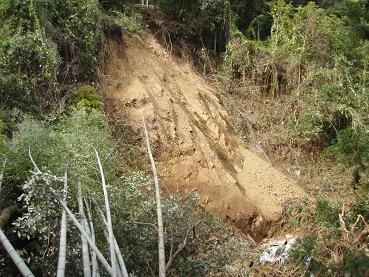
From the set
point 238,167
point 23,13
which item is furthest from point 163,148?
point 23,13

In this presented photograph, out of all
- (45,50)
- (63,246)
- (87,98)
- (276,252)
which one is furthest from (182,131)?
(63,246)

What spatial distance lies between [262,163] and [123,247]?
6.01 m

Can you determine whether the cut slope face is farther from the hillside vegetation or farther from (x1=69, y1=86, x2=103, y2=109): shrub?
(x1=69, y1=86, x2=103, y2=109): shrub

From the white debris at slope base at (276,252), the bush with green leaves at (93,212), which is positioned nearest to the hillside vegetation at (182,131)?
the bush with green leaves at (93,212)

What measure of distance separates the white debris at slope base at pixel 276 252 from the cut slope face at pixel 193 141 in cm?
81

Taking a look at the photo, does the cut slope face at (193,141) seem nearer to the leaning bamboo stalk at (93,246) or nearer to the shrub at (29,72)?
the shrub at (29,72)

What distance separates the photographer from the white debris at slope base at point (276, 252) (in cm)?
845

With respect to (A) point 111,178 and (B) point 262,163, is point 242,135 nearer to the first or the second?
(B) point 262,163

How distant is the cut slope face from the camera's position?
10453 millimetres

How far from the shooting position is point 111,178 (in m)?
6.96

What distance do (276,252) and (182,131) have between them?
11.0 ft

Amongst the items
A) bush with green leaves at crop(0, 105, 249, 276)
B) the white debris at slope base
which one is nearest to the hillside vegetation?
bush with green leaves at crop(0, 105, 249, 276)

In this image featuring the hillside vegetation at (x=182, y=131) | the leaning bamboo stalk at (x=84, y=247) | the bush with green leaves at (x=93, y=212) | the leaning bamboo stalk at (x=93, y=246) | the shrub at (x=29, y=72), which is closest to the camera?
the leaning bamboo stalk at (x=93, y=246)

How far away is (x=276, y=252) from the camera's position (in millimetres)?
8969
